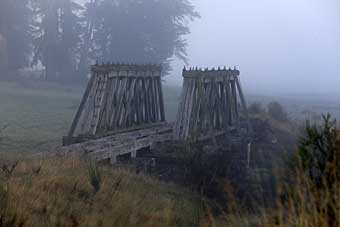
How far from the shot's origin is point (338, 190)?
661 centimetres

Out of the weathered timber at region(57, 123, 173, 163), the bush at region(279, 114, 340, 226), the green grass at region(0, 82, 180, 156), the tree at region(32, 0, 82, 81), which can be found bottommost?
the green grass at region(0, 82, 180, 156)

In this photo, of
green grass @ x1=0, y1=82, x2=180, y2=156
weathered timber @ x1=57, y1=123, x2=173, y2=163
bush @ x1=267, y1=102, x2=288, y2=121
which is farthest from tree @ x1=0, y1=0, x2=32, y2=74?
weathered timber @ x1=57, y1=123, x2=173, y2=163

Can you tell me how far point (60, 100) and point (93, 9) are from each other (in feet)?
52.5

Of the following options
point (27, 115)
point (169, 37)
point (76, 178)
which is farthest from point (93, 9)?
point (76, 178)

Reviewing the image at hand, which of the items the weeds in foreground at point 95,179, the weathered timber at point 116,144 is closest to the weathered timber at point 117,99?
the weathered timber at point 116,144

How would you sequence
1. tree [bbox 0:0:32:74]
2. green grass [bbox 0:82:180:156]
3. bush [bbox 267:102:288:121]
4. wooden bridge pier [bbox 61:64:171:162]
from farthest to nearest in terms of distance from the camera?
tree [bbox 0:0:32:74] → bush [bbox 267:102:288:121] → green grass [bbox 0:82:180:156] → wooden bridge pier [bbox 61:64:171:162]

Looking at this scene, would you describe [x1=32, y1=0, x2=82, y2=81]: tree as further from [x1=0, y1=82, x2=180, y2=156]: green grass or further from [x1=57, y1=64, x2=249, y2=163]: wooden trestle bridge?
[x1=57, y1=64, x2=249, y2=163]: wooden trestle bridge

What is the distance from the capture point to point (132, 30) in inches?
1949

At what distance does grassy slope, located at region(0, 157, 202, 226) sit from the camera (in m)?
7.49

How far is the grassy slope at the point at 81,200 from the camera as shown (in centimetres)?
749

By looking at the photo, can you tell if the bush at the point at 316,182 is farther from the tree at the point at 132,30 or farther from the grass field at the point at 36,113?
the tree at the point at 132,30

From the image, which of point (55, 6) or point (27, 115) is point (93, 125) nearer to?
point (27, 115)

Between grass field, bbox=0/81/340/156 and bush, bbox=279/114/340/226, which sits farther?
grass field, bbox=0/81/340/156

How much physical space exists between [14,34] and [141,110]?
32.5 m
